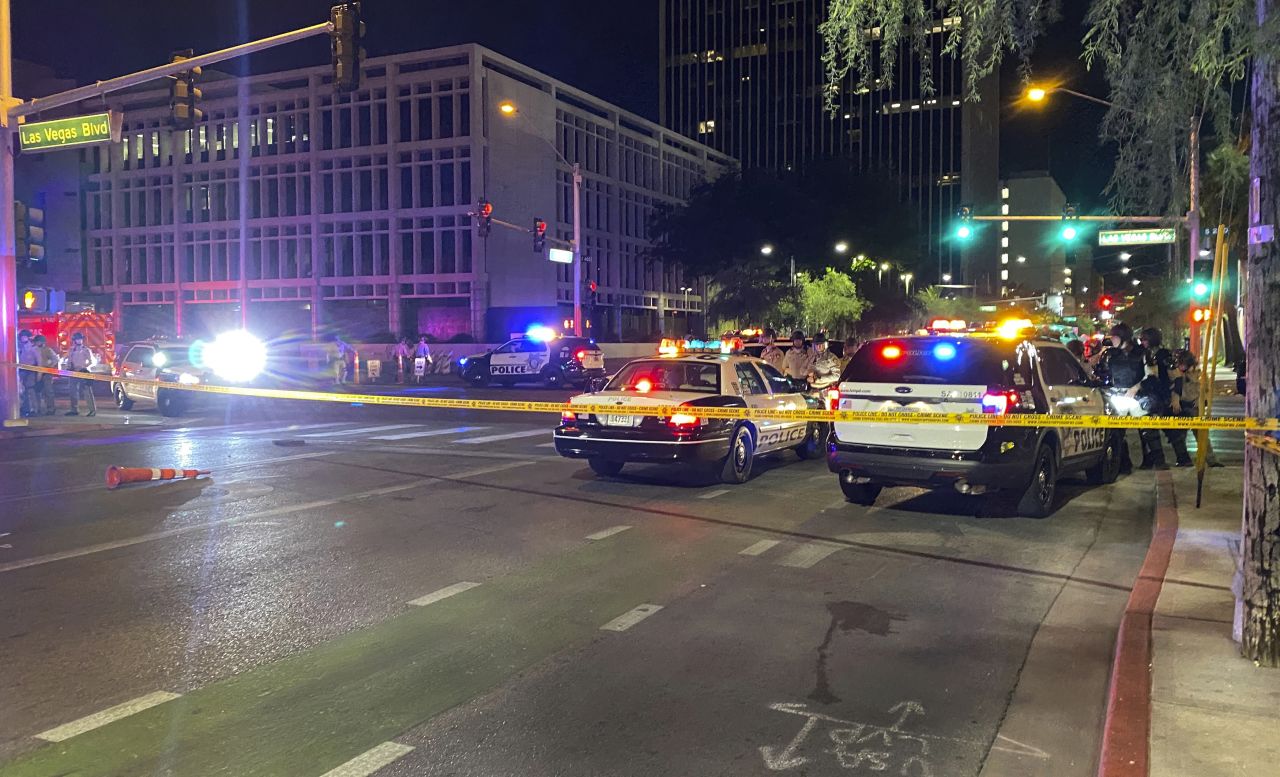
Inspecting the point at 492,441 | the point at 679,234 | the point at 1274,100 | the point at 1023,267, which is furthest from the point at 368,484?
the point at 1023,267

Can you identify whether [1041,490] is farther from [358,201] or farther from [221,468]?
[358,201]

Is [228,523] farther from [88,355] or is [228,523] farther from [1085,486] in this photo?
[88,355]

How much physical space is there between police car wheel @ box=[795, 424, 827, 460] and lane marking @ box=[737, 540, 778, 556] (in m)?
5.64

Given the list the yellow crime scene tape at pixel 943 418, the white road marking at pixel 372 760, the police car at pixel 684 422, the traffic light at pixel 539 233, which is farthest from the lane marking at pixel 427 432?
the traffic light at pixel 539 233

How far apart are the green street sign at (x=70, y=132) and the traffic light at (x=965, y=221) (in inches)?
948

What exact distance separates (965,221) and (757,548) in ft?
85.2

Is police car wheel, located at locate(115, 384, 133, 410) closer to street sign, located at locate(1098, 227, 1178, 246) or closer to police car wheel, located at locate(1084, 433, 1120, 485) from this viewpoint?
police car wheel, located at locate(1084, 433, 1120, 485)

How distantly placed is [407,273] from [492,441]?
3777 centimetres

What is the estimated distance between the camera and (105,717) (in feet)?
15.5

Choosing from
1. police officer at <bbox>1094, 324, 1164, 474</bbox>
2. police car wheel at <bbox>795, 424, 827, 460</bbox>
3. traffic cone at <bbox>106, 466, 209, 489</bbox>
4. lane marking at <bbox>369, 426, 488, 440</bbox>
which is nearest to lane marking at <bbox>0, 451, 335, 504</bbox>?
traffic cone at <bbox>106, 466, 209, 489</bbox>

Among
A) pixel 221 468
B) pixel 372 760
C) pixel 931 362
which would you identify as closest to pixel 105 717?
pixel 372 760

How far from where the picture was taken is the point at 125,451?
15.3 metres

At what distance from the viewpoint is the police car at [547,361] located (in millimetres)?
34500

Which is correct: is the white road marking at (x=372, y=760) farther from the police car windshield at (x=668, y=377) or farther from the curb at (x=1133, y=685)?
the police car windshield at (x=668, y=377)
